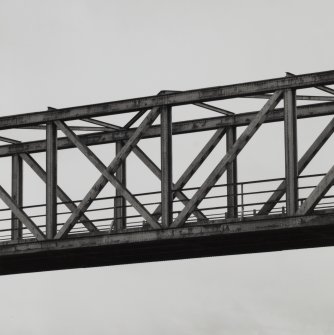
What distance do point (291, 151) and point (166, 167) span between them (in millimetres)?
3264

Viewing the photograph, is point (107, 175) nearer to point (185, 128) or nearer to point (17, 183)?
point (185, 128)

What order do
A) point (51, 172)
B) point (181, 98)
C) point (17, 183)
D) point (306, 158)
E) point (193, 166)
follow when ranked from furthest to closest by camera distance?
point (17, 183), point (193, 166), point (51, 172), point (306, 158), point (181, 98)

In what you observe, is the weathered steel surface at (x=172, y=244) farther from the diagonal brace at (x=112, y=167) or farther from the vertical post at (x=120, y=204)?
the vertical post at (x=120, y=204)

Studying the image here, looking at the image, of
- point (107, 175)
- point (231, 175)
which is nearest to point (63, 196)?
point (107, 175)

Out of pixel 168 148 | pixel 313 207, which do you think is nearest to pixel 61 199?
pixel 168 148

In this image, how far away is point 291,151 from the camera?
44.2m

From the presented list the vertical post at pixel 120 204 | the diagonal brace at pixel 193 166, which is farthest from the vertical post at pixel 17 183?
the diagonal brace at pixel 193 166

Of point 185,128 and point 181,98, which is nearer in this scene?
point 181,98

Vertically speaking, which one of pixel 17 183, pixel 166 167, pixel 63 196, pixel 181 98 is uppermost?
pixel 17 183

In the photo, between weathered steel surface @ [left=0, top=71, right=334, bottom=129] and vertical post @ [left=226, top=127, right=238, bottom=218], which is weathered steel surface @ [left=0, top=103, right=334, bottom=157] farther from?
weathered steel surface @ [left=0, top=71, right=334, bottom=129]

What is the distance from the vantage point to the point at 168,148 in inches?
1794

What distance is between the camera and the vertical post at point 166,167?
1789 inches

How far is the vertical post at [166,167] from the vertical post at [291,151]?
3014mm

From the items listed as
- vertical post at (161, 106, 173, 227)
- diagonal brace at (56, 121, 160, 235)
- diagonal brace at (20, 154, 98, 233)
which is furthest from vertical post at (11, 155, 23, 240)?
vertical post at (161, 106, 173, 227)
